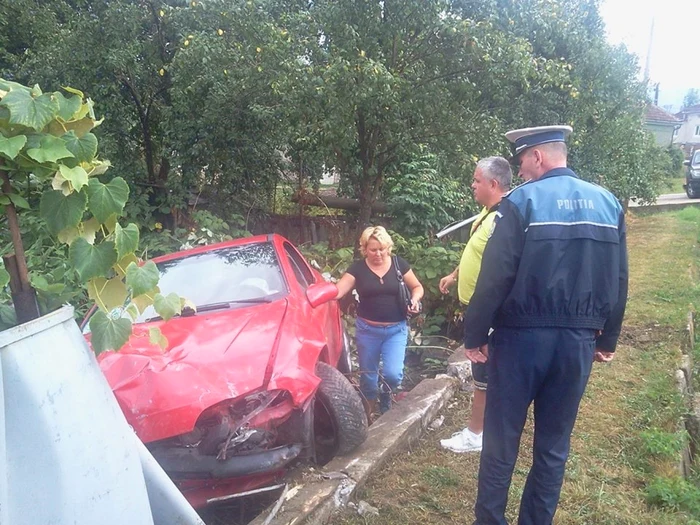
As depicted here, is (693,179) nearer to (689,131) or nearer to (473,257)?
(473,257)

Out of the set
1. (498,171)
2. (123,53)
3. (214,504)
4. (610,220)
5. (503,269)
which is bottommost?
(214,504)

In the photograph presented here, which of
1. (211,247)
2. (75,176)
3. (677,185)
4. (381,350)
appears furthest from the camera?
(677,185)

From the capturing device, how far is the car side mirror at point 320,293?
4078 mm

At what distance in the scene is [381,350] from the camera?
4539mm

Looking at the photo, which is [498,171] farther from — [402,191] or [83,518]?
[402,191]

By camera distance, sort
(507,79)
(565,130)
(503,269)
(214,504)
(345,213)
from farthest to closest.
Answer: (345,213), (507,79), (214,504), (565,130), (503,269)

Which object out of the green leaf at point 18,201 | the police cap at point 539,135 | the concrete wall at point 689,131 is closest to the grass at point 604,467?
the police cap at point 539,135

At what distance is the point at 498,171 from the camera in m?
3.60

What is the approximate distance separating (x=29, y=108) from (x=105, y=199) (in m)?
0.32

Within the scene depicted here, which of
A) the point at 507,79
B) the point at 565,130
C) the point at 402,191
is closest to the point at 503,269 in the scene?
the point at 565,130

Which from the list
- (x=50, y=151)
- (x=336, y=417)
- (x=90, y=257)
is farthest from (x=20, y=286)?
(x=336, y=417)

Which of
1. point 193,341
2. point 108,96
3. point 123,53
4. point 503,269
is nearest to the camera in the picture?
point 503,269

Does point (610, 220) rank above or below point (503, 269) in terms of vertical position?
above

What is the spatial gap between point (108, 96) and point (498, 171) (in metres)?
6.33
